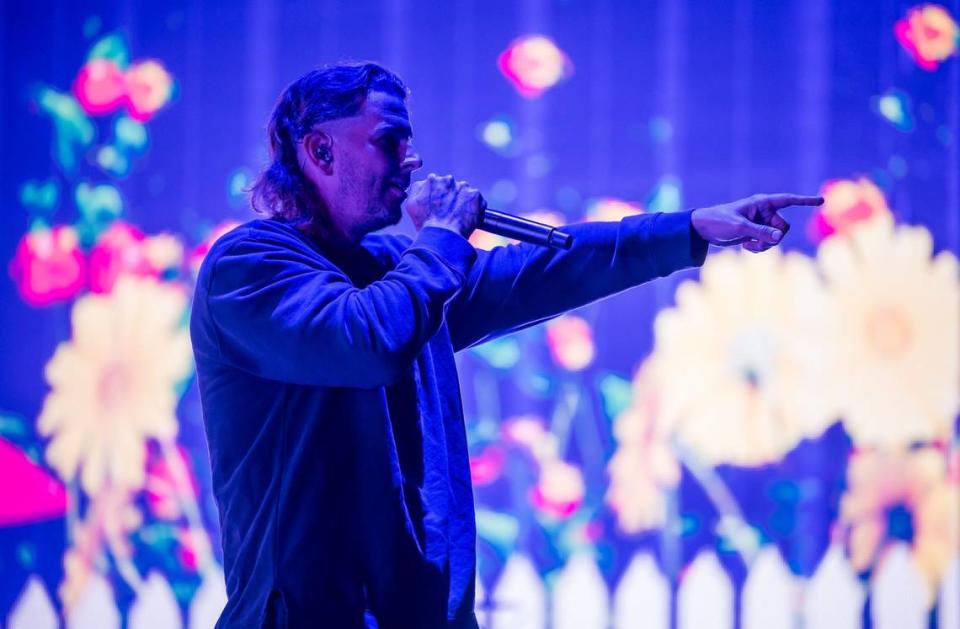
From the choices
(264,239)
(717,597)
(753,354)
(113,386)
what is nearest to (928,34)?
(753,354)

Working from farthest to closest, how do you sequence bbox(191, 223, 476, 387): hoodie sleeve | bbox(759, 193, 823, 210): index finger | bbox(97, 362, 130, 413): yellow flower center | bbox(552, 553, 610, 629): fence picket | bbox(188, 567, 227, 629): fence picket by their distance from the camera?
bbox(97, 362, 130, 413): yellow flower center → bbox(188, 567, 227, 629): fence picket → bbox(552, 553, 610, 629): fence picket → bbox(759, 193, 823, 210): index finger → bbox(191, 223, 476, 387): hoodie sleeve

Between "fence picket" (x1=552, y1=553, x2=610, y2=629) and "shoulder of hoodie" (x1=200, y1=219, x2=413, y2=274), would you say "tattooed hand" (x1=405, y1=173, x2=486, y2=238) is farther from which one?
"fence picket" (x1=552, y1=553, x2=610, y2=629)

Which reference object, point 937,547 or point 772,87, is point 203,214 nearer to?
point 772,87

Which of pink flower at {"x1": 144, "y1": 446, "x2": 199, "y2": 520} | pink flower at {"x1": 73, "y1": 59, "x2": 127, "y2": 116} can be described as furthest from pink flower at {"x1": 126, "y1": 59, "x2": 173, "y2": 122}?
pink flower at {"x1": 144, "y1": 446, "x2": 199, "y2": 520}

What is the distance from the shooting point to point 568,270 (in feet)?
4.35

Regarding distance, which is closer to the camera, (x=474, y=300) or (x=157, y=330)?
(x=474, y=300)

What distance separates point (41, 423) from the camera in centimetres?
265

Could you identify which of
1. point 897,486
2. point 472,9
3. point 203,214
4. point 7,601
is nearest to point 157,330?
point 203,214

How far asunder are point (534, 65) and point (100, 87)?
43.5 inches

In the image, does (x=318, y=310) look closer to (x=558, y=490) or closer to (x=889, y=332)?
(x=558, y=490)

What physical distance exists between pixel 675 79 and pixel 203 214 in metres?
1.14

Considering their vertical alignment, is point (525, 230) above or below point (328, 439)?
above

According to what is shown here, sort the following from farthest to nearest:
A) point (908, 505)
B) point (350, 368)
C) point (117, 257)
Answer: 1. point (117, 257)
2. point (908, 505)
3. point (350, 368)

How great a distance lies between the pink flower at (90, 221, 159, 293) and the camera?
2.58m
